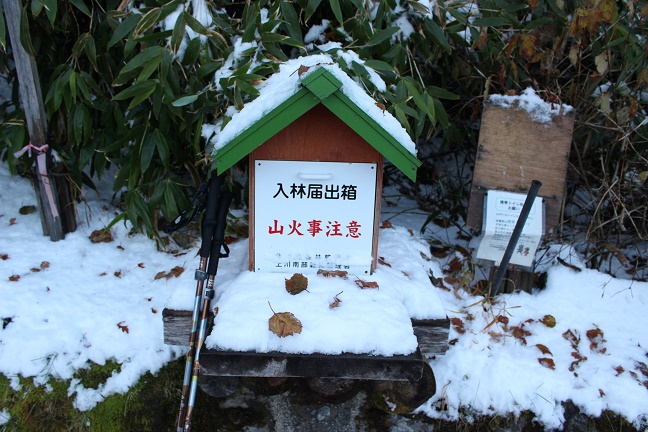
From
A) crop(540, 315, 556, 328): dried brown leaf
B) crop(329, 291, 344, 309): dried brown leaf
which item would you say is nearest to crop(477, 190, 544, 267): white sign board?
crop(540, 315, 556, 328): dried brown leaf

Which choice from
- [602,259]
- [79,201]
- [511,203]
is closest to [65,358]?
[79,201]

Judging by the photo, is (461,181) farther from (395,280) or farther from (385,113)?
(385,113)

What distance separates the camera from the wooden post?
2.88 meters

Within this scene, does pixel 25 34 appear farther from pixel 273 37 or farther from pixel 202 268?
pixel 202 268

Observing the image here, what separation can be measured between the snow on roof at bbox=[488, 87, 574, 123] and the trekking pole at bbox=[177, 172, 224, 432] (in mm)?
1572

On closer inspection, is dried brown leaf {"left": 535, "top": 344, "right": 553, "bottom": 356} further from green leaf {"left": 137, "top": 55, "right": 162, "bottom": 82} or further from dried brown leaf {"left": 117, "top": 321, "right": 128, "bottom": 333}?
green leaf {"left": 137, "top": 55, "right": 162, "bottom": 82}

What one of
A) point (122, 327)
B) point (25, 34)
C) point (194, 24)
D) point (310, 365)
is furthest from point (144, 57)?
point (310, 365)

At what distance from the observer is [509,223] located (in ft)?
9.33

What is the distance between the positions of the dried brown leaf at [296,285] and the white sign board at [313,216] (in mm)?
96

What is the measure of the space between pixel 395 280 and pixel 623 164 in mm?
1738

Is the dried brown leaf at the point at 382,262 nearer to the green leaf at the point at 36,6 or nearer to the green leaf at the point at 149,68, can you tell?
the green leaf at the point at 149,68

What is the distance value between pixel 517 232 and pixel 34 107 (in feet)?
9.25

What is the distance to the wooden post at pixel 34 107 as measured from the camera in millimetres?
2885

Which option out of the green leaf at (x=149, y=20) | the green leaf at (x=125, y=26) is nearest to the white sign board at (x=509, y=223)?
the green leaf at (x=149, y=20)
